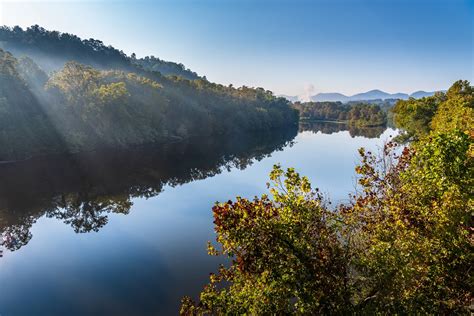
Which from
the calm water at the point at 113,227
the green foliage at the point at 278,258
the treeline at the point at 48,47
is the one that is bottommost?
the calm water at the point at 113,227

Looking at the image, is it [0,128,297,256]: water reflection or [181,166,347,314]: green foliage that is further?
[0,128,297,256]: water reflection

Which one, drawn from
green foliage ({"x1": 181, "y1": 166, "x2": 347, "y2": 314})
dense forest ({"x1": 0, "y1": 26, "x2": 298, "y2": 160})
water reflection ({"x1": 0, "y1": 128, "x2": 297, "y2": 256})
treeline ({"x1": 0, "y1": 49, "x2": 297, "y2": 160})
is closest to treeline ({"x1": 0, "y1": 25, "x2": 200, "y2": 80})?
dense forest ({"x1": 0, "y1": 26, "x2": 298, "y2": 160})

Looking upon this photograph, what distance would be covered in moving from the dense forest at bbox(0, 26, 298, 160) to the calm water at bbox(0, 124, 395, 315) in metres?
7.72

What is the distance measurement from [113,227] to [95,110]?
52.2m

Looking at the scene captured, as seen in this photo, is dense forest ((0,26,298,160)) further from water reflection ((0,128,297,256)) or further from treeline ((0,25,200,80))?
treeline ((0,25,200,80))

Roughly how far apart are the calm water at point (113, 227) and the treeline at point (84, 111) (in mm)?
7526

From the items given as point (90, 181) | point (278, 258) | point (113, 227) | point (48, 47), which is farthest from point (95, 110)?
point (48, 47)

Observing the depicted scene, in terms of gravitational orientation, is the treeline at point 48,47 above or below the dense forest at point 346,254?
above

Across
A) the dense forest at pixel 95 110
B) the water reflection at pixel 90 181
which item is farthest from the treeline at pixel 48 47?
the water reflection at pixel 90 181

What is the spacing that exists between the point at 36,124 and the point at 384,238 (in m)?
69.2

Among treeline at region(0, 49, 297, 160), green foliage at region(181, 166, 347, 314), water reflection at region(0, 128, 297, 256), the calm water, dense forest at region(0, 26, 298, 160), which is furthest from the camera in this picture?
dense forest at region(0, 26, 298, 160)

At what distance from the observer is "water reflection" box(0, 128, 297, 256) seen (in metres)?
32.6

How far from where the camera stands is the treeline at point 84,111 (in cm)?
5872

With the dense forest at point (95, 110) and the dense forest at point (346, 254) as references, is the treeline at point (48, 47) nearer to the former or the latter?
the dense forest at point (95, 110)
